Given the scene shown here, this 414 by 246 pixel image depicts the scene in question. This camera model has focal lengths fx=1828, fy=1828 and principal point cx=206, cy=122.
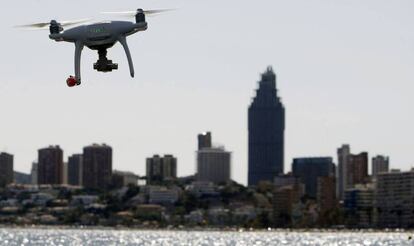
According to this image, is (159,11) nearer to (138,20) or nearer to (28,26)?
(138,20)

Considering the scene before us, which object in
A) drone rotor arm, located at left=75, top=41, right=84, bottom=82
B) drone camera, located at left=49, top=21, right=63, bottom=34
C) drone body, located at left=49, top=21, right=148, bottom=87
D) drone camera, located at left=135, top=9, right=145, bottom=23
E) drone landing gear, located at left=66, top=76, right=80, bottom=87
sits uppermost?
drone camera, located at left=135, top=9, right=145, bottom=23

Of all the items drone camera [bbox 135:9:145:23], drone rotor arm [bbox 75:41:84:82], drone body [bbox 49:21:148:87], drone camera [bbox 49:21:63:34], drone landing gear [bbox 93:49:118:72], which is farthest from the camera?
drone landing gear [bbox 93:49:118:72]

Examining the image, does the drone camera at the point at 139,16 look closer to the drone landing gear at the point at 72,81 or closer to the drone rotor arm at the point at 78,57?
the drone rotor arm at the point at 78,57

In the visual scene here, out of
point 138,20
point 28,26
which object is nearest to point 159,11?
point 138,20

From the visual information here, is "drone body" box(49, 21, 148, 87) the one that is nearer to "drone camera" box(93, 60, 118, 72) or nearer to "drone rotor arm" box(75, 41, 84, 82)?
"drone rotor arm" box(75, 41, 84, 82)

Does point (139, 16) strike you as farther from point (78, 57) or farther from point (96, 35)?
point (78, 57)

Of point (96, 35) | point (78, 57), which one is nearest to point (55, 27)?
point (96, 35)

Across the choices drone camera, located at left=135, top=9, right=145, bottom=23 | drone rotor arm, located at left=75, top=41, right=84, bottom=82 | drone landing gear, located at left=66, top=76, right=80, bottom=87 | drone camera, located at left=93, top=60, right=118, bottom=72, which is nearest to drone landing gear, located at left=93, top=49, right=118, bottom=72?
drone camera, located at left=93, top=60, right=118, bottom=72
